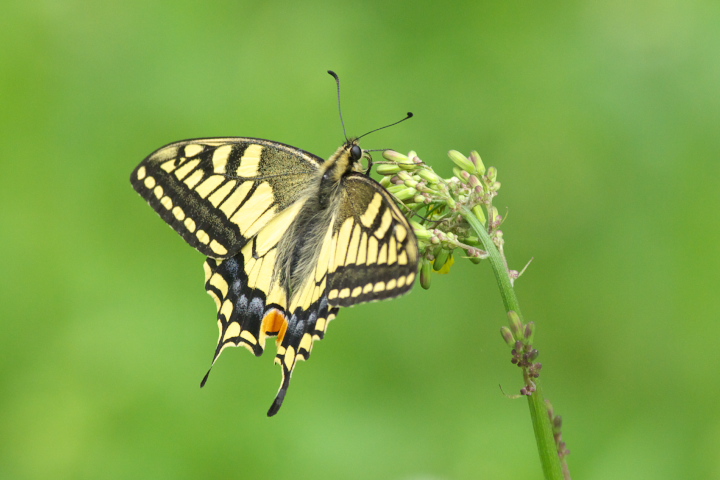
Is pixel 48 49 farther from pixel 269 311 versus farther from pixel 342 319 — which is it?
pixel 269 311

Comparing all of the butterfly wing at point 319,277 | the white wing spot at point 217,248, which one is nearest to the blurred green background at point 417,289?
the butterfly wing at point 319,277

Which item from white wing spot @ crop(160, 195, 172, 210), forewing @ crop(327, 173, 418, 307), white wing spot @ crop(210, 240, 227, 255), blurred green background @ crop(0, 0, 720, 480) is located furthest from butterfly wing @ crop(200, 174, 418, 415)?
blurred green background @ crop(0, 0, 720, 480)

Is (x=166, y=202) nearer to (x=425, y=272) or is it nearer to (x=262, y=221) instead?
(x=262, y=221)

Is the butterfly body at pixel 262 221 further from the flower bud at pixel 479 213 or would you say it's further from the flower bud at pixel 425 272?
the flower bud at pixel 479 213

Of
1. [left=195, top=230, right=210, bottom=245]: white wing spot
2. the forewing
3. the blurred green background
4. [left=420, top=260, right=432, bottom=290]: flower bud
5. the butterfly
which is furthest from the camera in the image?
the blurred green background

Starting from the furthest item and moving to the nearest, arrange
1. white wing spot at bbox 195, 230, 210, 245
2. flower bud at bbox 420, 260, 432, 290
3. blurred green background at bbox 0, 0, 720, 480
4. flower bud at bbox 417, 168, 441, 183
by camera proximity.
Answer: blurred green background at bbox 0, 0, 720, 480 < white wing spot at bbox 195, 230, 210, 245 < flower bud at bbox 420, 260, 432, 290 < flower bud at bbox 417, 168, 441, 183

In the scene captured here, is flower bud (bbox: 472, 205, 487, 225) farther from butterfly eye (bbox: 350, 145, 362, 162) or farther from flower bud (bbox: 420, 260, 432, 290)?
butterfly eye (bbox: 350, 145, 362, 162)
